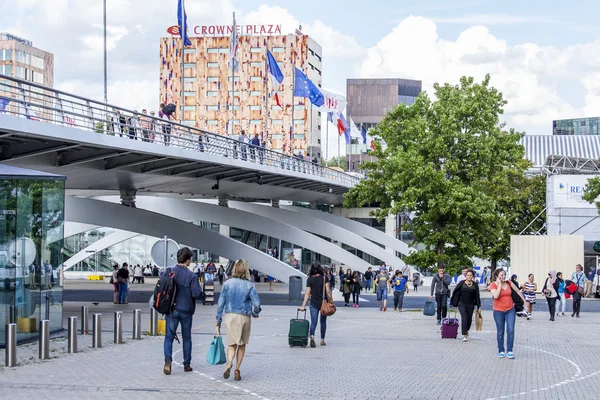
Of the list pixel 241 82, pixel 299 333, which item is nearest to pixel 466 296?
pixel 299 333

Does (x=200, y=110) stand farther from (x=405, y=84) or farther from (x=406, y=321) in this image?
(x=406, y=321)

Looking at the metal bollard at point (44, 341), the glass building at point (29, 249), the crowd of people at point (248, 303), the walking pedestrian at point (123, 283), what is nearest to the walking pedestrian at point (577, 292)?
the crowd of people at point (248, 303)

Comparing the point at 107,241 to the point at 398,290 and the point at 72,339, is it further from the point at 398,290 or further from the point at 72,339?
the point at 72,339

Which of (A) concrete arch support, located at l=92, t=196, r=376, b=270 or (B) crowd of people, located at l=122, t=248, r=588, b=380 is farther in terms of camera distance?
(A) concrete arch support, located at l=92, t=196, r=376, b=270

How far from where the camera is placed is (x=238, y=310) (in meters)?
12.4

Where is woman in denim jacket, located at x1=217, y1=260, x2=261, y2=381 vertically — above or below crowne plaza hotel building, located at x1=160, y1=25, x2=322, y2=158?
below

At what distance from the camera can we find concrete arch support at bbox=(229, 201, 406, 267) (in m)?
58.3

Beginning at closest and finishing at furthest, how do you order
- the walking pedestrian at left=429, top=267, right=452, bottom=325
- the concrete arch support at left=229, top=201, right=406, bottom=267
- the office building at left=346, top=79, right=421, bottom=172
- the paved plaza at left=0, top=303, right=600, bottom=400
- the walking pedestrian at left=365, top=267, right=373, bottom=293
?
the paved plaza at left=0, top=303, right=600, bottom=400
the walking pedestrian at left=429, top=267, right=452, bottom=325
the walking pedestrian at left=365, top=267, right=373, bottom=293
the concrete arch support at left=229, top=201, right=406, bottom=267
the office building at left=346, top=79, right=421, bottom=172

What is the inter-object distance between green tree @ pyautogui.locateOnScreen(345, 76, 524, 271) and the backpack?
23207 mm

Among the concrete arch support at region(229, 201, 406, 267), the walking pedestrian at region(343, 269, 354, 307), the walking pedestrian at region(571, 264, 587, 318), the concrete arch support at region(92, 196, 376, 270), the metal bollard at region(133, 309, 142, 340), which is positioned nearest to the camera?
the metal bollard at region(133, 309, 142, 340)

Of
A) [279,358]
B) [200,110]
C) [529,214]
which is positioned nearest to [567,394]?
[279,358]

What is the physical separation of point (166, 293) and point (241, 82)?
10832cm

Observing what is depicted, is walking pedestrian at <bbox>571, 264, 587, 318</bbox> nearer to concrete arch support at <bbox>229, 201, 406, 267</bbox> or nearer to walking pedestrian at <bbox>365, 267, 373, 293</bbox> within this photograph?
walking pedestrian at <bbox>365, 267, 373, 293</bbox>

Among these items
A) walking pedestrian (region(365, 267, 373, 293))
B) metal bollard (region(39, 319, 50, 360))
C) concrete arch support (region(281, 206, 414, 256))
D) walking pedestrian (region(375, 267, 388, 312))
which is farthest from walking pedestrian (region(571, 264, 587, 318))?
concrete arch support (region(281, 206, 414, 256))
